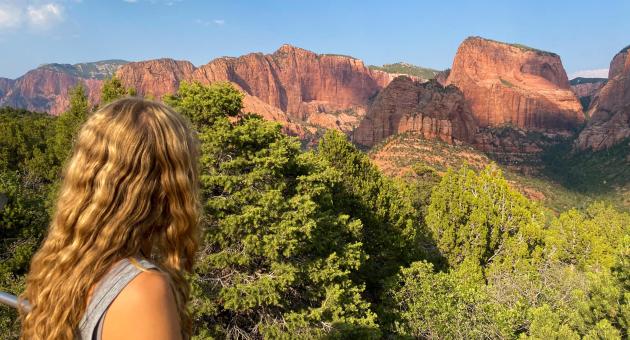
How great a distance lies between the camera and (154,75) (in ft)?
577

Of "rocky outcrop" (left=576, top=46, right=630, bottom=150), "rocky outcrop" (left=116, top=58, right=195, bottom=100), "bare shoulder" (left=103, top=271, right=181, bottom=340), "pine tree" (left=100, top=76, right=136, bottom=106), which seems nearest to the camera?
→ "bare shoulder" (left=103, top=271, right=181, bottom=340)

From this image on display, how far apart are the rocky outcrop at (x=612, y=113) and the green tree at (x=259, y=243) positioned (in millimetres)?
132600

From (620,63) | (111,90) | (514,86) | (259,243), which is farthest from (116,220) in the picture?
(620,63)

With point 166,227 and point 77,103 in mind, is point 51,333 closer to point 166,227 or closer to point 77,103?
point 166,227

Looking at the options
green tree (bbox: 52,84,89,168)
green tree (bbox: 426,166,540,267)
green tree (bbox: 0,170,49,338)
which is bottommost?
green tree (bbox: 426,166,540,267)

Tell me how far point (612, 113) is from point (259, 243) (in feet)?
518

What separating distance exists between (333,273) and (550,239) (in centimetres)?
1693

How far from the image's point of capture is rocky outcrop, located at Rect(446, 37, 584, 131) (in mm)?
159500

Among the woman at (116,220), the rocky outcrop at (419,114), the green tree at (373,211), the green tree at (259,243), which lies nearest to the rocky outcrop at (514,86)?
the rocky outcrop at (419,114)

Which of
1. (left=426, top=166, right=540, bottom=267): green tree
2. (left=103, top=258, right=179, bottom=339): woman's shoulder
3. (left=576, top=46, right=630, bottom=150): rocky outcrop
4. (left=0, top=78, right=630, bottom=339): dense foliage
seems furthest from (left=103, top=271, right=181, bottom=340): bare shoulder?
(left=576, top=46, right=630, bottom=150): rocky outcrop

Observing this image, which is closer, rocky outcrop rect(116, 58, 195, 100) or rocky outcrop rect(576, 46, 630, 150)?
rocky outcrop rect(576, 46, 630, 150)

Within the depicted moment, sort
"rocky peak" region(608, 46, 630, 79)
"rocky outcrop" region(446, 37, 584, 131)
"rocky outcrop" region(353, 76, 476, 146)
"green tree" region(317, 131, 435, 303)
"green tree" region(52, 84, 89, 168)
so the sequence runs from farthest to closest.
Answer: "rocky peak" region(608, 46, 630, 79)
"rocky outcrop" region(446, 37, 584, 131)
"rocky outcrop" region(353, 76, 476, 146)
"green tree" region(52, 84, 89, 168)
"green tree" region(317, 131, 435, 303)

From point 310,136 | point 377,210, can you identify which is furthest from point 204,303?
point 310,136

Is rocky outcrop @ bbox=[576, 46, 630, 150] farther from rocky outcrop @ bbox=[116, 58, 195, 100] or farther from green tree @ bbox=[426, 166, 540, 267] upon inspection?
rocky outcrop @ bbox=[116, 58, 195, 100]
